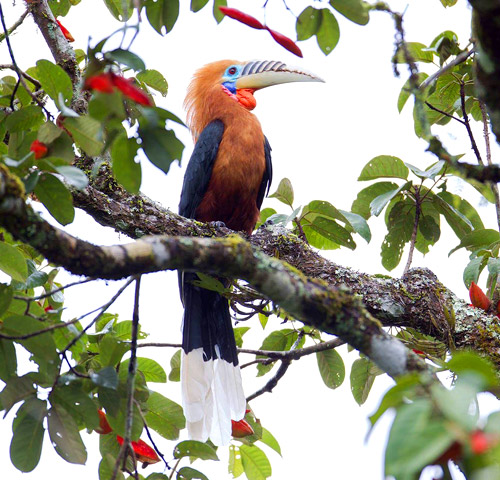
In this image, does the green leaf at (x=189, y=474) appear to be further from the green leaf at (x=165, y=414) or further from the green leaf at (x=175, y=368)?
the green leaf at (x=175, y=368)

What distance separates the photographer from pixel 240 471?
300 centimetres

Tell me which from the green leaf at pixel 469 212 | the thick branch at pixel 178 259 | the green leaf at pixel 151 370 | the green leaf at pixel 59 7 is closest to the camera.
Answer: the thick branch at pixel 178 259

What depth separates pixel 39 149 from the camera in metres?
1.80

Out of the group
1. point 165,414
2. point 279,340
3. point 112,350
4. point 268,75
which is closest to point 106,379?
point 112,350

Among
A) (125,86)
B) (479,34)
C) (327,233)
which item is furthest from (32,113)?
(327,233)

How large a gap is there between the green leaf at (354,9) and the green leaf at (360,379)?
65.7 inches

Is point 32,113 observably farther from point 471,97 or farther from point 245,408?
point 471,97

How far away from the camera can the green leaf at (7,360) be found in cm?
193

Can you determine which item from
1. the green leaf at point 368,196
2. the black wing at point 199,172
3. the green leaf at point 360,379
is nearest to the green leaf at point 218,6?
the green leaf at point 368,196

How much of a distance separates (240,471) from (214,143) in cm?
204

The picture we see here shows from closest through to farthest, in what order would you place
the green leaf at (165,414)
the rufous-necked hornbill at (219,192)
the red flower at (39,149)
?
the red flower at (39,149)
the green leaf at (165,414)
the rufous-necked hornbill at (219,192)

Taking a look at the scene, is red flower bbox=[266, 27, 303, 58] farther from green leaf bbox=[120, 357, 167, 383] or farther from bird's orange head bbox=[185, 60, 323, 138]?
bird's orange head bbox=[185, 60, 323, 138]

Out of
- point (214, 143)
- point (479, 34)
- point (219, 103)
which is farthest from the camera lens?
point (219, 103)

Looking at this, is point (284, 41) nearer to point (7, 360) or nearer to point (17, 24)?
point (7, 360)
